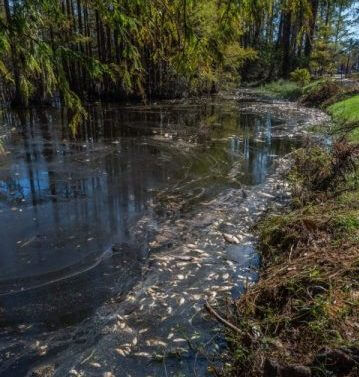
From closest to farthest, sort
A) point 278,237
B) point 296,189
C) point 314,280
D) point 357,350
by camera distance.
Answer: point 357,350
point 314,280
point 278,237
point 296,189

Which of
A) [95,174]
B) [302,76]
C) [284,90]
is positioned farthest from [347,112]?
[284,90]

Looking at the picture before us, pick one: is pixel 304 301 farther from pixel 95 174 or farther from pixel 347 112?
pixel 347 112

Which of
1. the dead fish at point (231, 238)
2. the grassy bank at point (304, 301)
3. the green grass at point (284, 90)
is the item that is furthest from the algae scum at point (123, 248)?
the green grass at point (284, 90)

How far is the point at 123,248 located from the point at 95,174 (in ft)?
12.2

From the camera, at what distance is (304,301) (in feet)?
12.2

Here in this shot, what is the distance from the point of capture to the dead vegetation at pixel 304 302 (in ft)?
9.75

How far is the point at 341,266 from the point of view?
394 cm

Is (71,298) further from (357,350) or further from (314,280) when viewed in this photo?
(357,350)

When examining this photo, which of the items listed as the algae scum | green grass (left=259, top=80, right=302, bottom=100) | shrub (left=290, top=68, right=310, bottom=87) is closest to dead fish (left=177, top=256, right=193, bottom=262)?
the algae scum

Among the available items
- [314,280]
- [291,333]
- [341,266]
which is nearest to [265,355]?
[291,333]

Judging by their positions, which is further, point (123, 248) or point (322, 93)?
point (322, 93)

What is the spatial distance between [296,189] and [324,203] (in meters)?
1.21

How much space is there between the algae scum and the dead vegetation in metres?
0.38

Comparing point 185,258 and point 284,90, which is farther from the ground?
point 284,90
